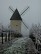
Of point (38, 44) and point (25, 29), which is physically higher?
point (25, 29)

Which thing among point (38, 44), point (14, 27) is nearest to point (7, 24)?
point (14, 27)

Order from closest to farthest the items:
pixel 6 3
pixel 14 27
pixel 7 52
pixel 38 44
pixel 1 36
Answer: pixel 7 52
pixel 38 44
pixel 1 36
pixel 14 27
pixel 6 3

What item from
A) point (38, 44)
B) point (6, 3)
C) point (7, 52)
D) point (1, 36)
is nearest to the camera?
point (7, 52)

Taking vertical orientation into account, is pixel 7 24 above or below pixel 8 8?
below

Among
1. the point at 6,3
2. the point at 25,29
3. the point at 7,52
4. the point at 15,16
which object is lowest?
the point at 7,52

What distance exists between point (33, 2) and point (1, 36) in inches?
55.6

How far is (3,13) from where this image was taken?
4336 mm

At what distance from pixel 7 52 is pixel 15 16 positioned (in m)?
1.95

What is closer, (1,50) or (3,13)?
(1,50)

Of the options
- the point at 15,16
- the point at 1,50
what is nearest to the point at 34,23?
the point at 15,16

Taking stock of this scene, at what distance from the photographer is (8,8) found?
14.1ft

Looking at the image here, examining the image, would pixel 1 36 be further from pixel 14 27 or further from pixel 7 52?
pixel 7 52

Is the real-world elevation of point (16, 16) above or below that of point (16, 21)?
above

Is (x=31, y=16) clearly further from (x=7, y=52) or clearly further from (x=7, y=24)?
(x=7, y=52)
